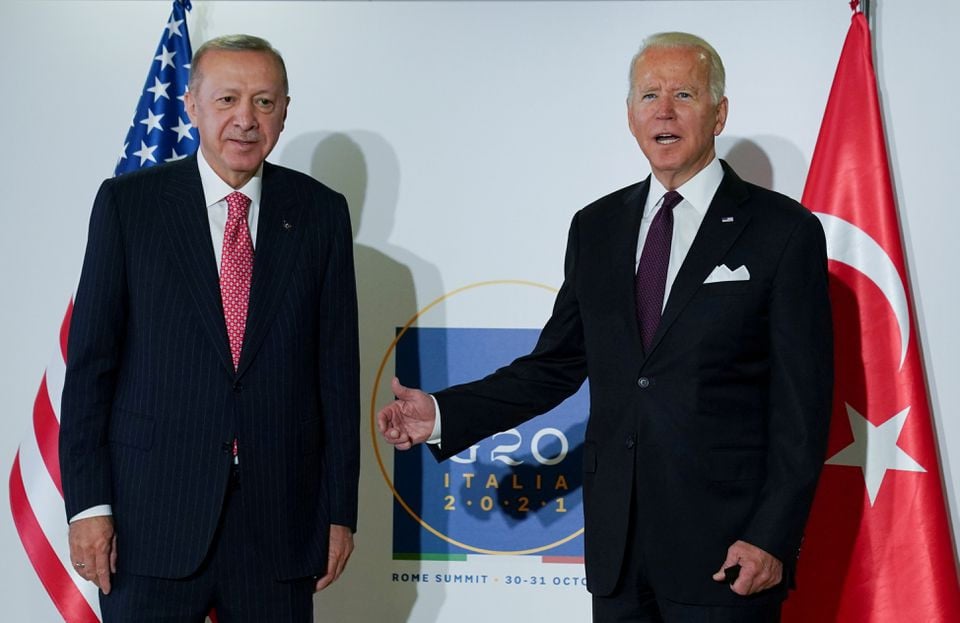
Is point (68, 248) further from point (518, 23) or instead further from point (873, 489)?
point (873, 489)

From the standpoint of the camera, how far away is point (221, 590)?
7.45 feet

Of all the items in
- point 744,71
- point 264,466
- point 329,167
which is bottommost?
point 264,466

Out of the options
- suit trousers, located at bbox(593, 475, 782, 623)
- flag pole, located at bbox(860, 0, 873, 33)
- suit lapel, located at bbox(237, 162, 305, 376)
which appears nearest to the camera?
suit trousers, located at bbox(593, 475, 782, 623)

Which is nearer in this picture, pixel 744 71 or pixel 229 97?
pixel 229 97

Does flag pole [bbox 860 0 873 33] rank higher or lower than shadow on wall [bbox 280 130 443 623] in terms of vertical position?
higher

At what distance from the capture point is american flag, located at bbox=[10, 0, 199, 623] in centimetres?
317

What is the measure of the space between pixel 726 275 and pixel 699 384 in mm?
236

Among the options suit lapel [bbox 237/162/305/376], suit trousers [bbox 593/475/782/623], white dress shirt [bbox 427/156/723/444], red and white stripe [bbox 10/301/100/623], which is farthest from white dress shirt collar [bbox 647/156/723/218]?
red and white stripe [bbox 10/301/100/623]

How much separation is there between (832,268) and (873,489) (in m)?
0.63

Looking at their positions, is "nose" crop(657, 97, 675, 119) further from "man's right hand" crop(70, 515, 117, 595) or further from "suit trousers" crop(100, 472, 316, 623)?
"man's right hand" crop(70, 515, 117, 595)

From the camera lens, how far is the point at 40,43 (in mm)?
3455

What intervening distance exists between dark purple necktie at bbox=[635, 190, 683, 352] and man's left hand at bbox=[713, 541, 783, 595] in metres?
0.45

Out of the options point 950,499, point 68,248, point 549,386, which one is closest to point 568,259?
point 549,386

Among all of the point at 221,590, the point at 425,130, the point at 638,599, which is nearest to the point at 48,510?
the point at 221,590
